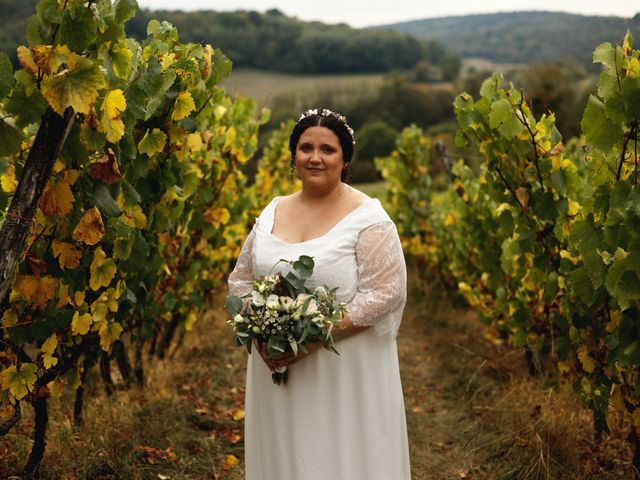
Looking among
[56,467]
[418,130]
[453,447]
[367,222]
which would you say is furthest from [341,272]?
[418,130]

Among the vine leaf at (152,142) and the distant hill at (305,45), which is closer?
the vine leaf at (152,142)

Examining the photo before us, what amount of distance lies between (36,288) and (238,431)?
259 centimetres

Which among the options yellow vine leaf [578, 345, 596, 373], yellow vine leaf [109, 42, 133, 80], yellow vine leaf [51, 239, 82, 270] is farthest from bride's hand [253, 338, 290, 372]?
yellow vine leaf [578, 345, 596, 373]

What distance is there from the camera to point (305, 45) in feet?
199

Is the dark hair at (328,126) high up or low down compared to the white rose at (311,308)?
up

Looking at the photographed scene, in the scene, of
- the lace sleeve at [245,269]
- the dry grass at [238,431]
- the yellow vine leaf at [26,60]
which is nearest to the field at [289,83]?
the dry grass at [238,431]

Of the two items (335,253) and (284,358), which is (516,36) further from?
(284,358)

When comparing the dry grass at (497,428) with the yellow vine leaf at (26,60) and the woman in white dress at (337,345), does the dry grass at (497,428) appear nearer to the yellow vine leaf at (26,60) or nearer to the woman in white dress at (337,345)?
the woman in white dress at (337,345)

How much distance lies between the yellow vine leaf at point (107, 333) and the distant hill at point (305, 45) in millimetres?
43721

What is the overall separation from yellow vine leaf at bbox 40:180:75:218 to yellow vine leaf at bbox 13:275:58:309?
0.33m

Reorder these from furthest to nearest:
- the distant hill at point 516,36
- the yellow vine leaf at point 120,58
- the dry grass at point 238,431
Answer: the distant hill at point 516,36, the dry grass at point 238,431, the yellow vine leaf at point 120,58

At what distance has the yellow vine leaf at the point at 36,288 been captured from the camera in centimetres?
260

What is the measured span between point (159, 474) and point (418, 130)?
276 inches

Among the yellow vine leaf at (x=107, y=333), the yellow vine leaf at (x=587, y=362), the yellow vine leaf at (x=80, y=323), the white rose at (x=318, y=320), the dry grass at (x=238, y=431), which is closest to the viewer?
the white rose at (x=318, y=320)
